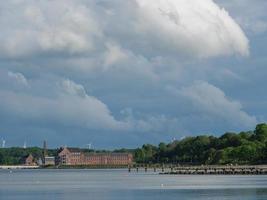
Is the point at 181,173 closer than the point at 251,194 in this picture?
No

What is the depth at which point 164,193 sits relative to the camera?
329 ft

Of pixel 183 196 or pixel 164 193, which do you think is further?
pixel 164 193

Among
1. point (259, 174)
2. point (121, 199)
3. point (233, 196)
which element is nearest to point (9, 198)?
point (121, 199)

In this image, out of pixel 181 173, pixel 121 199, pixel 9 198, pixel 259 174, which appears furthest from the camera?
pixel 181 173

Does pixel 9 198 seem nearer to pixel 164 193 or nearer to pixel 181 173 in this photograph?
pixel 164 193

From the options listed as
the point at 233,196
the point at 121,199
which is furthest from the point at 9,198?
the point at 233,196

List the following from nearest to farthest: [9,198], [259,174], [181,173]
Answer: [9,198]
[259,174]
[181,173]

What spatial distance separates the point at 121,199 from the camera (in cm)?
8975

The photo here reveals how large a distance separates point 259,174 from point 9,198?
92.0m

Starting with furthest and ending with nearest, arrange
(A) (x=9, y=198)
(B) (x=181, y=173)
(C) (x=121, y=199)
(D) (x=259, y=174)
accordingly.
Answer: (B) (x=181, y=173)
(D) (x=259, y=174)
(A) (x=9, y=198)
(C) (x=121, y=199)

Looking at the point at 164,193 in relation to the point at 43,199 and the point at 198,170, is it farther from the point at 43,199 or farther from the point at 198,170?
the point at 198,170

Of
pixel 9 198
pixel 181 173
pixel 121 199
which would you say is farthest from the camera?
pixel 181 173

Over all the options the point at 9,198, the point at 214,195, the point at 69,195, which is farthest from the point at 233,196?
the point at 9,198

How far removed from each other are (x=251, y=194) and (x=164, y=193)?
13.0 m
